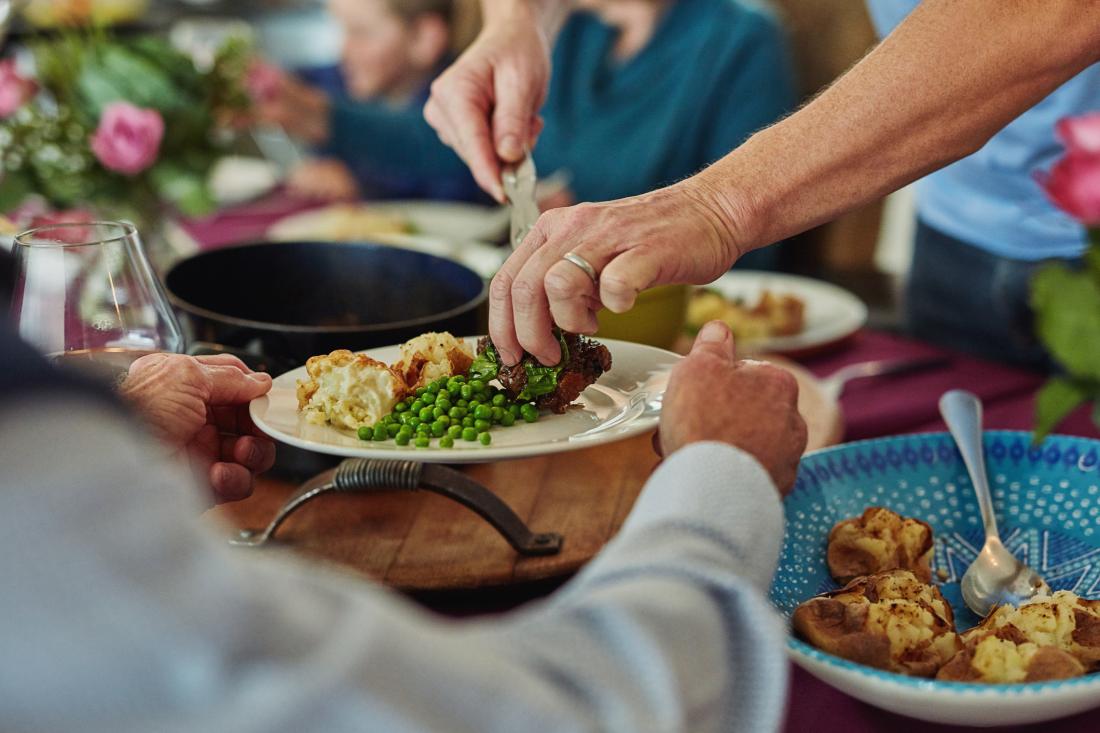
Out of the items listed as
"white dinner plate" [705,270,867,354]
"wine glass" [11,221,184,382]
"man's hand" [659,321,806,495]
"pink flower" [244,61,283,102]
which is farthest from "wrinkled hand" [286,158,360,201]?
"man's hand" [659,321,806,495]

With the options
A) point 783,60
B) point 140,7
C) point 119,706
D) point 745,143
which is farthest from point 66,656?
point 140,7

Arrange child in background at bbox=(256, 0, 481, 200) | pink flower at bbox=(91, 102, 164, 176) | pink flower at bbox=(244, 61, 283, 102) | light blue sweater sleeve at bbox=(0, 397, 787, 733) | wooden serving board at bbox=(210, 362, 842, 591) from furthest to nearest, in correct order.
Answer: child in background at bbox=(256, 0, 481, 200) → pink flower at bbox=(244, 61, 283, 102) → pink flower at bbox=(91, 102, 164, 176) → wooden serving board at bbox=(210, 362, 842, 591) → light blue sweater sleeve at bbox=(0, 397, 787, 733)

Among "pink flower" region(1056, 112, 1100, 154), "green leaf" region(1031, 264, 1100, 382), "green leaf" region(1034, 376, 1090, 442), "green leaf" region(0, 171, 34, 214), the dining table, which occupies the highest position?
"pink flower" region(1056, 112, 1100, 154)

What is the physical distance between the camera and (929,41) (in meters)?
0.99

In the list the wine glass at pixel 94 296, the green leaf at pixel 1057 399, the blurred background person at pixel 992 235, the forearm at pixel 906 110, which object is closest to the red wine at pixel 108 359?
the wine glass at pixel 94 296

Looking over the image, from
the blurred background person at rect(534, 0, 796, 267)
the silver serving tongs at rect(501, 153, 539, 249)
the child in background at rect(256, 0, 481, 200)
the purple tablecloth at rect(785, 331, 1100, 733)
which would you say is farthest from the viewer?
the child in background at rect(256, 0, 481, 200)

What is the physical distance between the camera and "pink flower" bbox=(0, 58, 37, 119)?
1.87 meters

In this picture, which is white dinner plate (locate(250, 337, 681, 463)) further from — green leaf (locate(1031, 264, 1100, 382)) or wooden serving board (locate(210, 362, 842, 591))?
green leaf (locate(1031, 264, 1100, 382))

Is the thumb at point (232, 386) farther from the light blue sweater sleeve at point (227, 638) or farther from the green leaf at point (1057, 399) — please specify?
the green leaf at point (1057, 399)

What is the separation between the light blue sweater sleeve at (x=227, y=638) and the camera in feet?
1.41

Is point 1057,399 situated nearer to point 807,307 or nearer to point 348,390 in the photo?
point 348,390

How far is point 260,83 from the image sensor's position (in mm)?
2254

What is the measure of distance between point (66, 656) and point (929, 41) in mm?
865

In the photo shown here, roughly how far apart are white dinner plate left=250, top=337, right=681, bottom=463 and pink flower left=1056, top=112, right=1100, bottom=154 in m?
0.36
